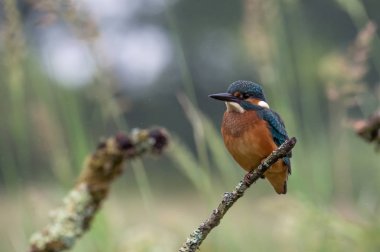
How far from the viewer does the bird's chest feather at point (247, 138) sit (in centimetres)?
217

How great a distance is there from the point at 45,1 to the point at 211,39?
57.7 ft

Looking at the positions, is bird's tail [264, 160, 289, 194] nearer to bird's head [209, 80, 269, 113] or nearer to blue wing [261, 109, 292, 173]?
blue wing [261, 109, 292, 173]

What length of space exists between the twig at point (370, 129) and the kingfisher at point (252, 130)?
17 centimetres

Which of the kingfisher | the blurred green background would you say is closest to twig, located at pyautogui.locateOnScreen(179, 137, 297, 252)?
the kingfisher

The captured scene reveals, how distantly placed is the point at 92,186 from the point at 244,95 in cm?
45

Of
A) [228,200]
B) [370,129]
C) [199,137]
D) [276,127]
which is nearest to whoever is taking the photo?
[228,200]

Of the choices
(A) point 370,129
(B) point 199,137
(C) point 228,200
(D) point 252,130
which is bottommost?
(C) point 228,200

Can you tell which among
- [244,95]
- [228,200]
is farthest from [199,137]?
[228,200]

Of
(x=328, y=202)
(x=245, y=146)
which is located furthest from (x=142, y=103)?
(x=245, y=146)

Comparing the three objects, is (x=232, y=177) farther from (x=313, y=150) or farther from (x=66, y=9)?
(x=66, y=9)

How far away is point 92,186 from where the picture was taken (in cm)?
236

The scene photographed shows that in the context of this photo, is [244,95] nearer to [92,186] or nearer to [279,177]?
[279,177]

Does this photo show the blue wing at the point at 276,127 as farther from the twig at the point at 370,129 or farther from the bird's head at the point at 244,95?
the twig at the point at 370,129

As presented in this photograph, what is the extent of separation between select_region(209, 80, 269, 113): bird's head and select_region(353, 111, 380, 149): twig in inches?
9.4
